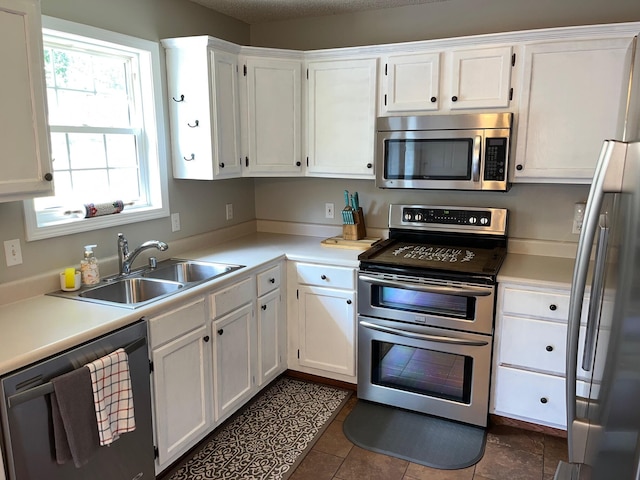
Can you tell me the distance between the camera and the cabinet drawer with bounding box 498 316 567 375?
8.04ft

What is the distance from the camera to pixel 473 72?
270 centimetres

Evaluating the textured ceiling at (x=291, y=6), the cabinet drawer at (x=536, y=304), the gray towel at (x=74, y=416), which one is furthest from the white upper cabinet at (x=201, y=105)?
the cabinet drawer at (x=536, y=304)

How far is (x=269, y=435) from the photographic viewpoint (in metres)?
2.61

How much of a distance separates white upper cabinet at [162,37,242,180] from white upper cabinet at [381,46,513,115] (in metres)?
0.96

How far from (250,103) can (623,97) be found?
209 centimetres

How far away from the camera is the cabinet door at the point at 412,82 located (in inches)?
110

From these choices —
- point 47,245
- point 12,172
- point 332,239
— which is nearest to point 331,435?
point 332,239

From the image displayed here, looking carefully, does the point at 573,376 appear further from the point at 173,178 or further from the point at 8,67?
the point at 173,178

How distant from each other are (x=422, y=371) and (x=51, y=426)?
187 centimetres

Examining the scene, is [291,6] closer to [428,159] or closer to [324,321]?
[428,159]

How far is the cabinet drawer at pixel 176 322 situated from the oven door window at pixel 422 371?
1074 millimetres

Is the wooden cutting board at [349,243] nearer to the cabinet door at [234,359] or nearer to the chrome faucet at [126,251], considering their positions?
Answer: the cabinet door at [234,359]

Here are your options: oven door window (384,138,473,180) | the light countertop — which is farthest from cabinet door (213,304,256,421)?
oven door window (384,138,473,180)

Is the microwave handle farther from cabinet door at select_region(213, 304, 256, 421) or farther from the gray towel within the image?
the gray towel
